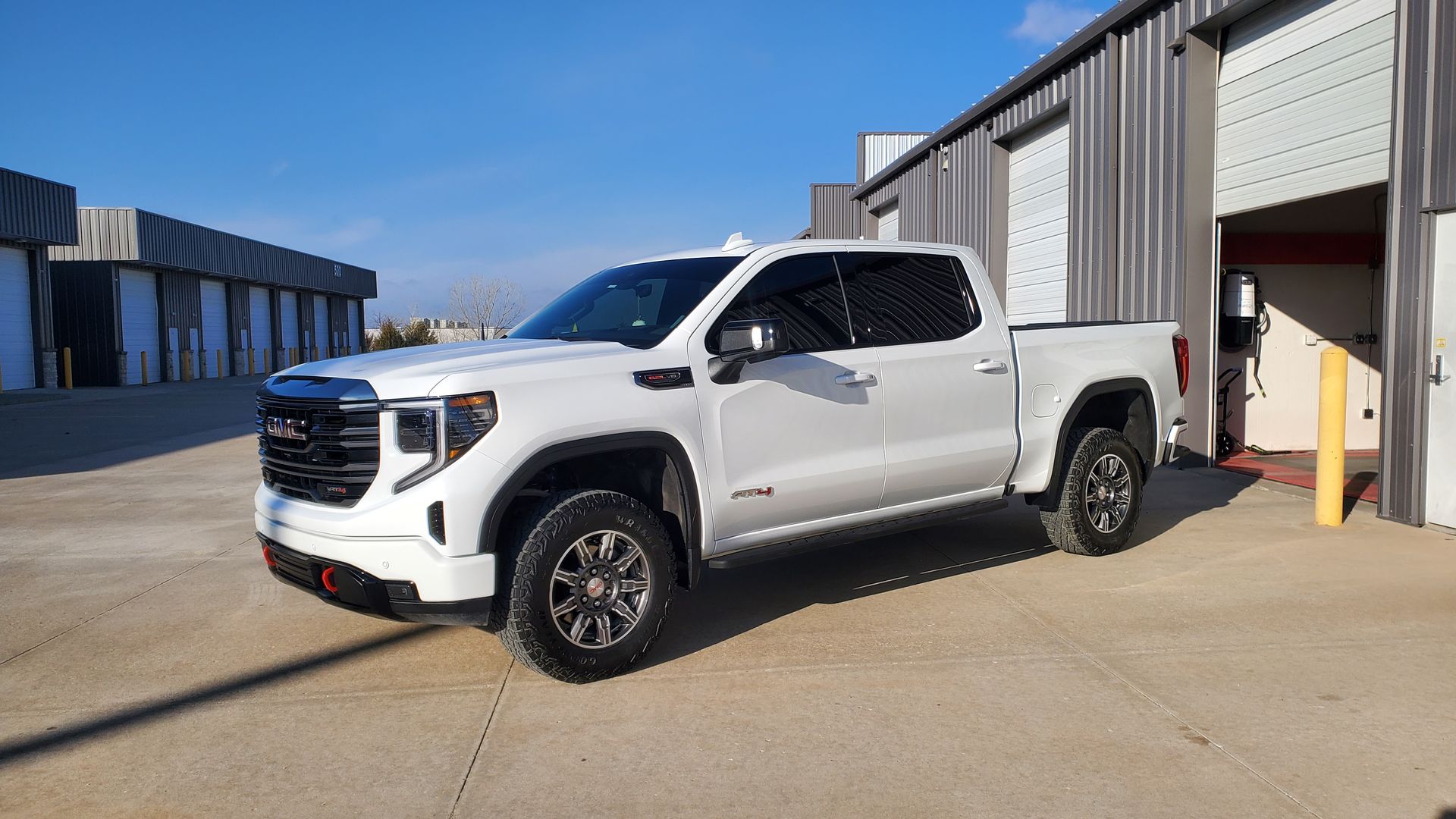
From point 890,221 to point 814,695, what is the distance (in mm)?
19022

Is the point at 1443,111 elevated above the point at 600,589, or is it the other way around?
the point at 1443,111

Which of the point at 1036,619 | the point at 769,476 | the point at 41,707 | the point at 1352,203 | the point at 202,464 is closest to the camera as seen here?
the point at 41,707

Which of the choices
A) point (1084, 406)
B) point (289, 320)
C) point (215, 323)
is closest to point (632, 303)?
A: point (1084, 406)

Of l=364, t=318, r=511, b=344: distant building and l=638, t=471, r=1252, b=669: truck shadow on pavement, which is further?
l=364, t=318, r=511, b=344: distant building

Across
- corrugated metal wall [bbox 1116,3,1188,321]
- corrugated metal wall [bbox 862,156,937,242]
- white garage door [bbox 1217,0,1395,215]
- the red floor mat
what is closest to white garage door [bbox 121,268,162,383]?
corrugated metal wall [bbox 862,156,937,242]

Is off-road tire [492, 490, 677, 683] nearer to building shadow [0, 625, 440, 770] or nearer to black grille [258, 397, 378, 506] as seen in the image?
black grille [258, 397, 378, 506]

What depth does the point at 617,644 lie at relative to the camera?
14.8ft

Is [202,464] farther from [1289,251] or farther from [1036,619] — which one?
[1289,251]

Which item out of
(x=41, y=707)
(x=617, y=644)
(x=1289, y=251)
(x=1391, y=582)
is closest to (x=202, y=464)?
(x=41, y=707)

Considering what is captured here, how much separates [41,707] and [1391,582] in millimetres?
6961

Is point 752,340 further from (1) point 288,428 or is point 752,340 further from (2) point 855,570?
(2) point 855,570

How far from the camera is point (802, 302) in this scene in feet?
17.4

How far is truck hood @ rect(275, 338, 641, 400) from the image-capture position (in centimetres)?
413

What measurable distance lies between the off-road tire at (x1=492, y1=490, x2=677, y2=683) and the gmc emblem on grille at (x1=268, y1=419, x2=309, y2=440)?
101 cm
